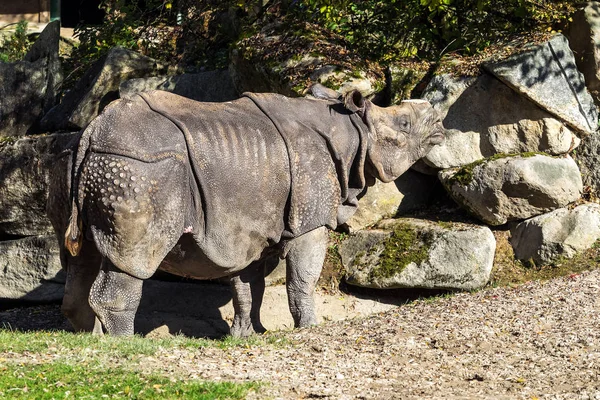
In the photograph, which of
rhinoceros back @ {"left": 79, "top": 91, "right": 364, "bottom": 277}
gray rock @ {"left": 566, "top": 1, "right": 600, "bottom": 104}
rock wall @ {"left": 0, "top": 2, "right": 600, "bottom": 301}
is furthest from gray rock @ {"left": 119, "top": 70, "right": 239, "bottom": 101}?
gray rock @ {"left": 566, "top": 1, "right": 600, "bottom": 104}

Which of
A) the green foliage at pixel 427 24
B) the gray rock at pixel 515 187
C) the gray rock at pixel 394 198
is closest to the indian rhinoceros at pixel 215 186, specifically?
the gray rock at pixel 515 187

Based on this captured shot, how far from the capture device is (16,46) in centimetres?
1792

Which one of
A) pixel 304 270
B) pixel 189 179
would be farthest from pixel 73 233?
pixel 304 270

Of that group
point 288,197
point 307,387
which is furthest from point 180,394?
point 288,197

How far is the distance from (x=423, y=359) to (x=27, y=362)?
3.06 metres

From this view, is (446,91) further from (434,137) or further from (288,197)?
(288,197)

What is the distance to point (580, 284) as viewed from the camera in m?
9.93

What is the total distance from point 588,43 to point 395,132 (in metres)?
3.63

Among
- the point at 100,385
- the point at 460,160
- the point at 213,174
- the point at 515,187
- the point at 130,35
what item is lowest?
the point at 100,385

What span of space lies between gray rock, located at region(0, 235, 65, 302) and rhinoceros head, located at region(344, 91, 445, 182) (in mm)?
4448

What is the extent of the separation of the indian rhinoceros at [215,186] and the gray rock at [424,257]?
1.38 metres

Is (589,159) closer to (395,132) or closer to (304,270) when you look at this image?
(395,132)

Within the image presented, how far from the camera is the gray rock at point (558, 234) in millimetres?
11102

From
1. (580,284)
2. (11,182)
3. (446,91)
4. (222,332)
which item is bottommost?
(222,332)
